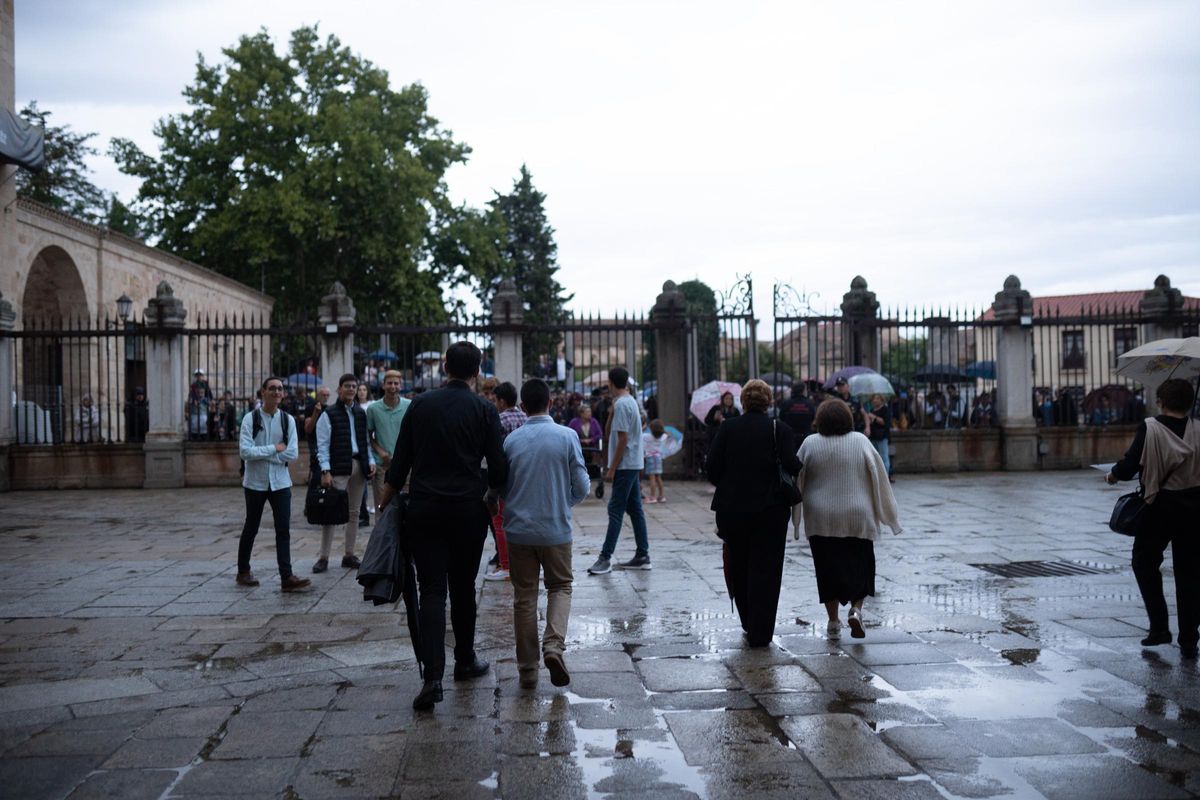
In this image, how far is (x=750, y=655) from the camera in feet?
20.9

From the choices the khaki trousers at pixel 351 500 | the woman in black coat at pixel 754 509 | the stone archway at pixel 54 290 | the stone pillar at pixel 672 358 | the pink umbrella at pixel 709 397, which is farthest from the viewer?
the stone archway at pixel 54 290

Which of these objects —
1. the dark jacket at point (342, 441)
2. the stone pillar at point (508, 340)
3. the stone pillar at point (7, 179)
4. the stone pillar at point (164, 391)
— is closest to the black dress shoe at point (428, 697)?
the dark jacket at point (342, 441)

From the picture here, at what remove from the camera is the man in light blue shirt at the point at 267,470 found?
8.75 metres

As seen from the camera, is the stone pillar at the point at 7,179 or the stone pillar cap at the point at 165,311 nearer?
the stone pillar cap at the point at 165,311

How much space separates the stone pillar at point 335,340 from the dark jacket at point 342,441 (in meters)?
9.28

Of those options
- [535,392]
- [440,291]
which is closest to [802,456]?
[535,392]

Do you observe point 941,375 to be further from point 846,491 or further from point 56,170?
point 56,170

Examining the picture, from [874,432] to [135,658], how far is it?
11050 mm

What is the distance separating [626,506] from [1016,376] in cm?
1273

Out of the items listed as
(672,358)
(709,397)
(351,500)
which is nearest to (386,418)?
(351,500)

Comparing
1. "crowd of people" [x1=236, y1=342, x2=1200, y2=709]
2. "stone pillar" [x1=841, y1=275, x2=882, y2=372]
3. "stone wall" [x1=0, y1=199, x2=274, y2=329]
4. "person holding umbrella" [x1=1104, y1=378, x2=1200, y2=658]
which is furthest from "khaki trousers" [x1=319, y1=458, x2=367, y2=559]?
"stone wall" [x1=0, y1=199, x2=274, y2=329]

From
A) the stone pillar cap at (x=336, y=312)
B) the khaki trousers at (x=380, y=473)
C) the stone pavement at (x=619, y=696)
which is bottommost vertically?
the stone pavement at (x=619, y=696)

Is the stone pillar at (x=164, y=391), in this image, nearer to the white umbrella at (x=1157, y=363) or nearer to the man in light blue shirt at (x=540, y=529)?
the man in light blue shirt at (x=540, y=529)

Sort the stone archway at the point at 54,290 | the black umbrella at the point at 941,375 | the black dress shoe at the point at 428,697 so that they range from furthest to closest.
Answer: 1. the stone archway at the point at 54,290
2. the black umbrella at the point at 941,375
3. the black dress shoe at the point at 428,697
